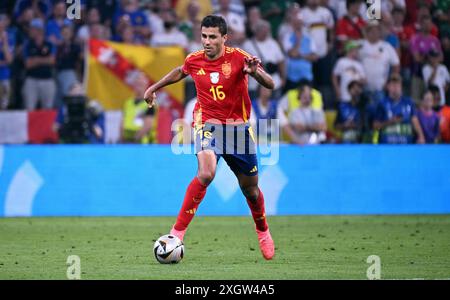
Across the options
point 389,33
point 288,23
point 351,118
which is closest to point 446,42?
point 389,33

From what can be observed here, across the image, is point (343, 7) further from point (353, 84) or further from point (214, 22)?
point (214, 22)

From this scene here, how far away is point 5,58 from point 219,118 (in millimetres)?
9667

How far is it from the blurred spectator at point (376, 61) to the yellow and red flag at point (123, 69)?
3533 mm

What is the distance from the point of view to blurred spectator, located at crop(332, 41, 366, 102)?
1927cm

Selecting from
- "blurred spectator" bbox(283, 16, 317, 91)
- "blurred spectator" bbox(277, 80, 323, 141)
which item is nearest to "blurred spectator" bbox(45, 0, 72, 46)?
"blurred spectator" bbox(283, 16, 317, 91)

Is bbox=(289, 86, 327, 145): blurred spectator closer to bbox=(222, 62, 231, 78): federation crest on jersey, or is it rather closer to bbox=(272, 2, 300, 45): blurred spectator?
bbox=(272, 2, 300, 45): blurred spectator

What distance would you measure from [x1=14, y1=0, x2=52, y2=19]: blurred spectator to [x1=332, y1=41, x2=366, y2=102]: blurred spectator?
5743mm

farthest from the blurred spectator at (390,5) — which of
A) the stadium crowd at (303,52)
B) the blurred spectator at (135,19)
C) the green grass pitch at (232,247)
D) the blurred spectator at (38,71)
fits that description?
the blurred spectator at (38,71)

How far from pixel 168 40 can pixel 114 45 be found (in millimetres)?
1083

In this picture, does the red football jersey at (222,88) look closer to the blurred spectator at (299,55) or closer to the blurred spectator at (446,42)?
the blurred spectator at (299,55)

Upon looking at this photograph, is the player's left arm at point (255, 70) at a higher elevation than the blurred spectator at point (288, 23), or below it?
below

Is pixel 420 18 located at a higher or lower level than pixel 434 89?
higher

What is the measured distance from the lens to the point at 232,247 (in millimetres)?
12250

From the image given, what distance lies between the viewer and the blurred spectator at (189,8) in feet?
65.3
